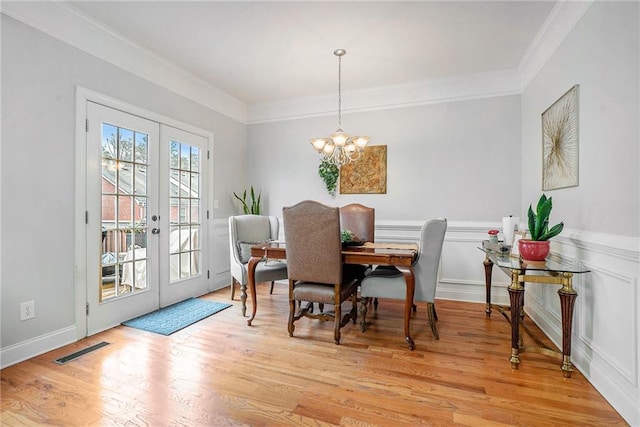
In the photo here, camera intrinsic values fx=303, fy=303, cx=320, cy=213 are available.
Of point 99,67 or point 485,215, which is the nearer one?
point 99,67

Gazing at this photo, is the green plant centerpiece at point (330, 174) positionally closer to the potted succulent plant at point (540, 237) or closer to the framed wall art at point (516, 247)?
the framed wall art at point (516, 247)

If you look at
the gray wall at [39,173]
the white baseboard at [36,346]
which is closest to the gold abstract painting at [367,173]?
the gray wall at [39,173]

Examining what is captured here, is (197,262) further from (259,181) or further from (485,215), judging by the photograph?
(485,215)

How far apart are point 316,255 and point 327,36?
1.95m

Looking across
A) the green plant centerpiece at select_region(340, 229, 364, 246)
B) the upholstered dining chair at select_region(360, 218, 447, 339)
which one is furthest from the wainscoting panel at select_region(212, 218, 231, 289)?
the upholstered dining chair at select_region(360, 218, 447, 339)

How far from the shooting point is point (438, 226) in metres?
2.34

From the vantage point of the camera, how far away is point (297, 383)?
73.9 inches

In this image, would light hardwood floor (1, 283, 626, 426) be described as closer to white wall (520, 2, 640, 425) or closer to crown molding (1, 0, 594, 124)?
white wall (520, 2, 640, 425)

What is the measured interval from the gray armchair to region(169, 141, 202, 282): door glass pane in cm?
57

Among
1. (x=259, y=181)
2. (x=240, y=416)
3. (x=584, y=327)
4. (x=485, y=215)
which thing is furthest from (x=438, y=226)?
(x=259, y=181)

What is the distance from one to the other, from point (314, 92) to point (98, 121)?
250 centimetres

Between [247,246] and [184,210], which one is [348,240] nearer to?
[247,246]

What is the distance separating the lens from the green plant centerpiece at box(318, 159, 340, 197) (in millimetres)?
4105

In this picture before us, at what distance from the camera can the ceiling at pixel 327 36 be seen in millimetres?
2354
